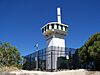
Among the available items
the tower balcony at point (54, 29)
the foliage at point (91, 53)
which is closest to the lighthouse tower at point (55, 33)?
the tower balcony at point (54, 29)

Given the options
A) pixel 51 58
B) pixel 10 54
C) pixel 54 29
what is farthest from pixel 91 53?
pixel 54 29

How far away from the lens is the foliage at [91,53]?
1996 cm

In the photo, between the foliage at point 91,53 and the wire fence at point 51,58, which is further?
the wire fence at point 51,58

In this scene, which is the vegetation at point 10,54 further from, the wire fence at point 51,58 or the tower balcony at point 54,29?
the tower balcony at point 54,29

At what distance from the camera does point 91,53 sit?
2008 centimetres

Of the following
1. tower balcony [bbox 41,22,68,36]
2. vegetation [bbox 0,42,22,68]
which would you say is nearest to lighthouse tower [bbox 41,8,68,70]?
tower balcony [bbox 41,22,68,36]

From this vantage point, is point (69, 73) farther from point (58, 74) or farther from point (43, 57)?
point (43, 57)

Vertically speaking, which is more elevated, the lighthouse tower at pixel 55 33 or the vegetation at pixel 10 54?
the lighthouse tower at pixel 55 33

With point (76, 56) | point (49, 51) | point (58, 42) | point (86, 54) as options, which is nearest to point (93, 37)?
point (86, 54)

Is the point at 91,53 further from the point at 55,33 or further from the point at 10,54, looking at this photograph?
the point at 55,33

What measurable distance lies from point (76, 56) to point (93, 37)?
138 inches

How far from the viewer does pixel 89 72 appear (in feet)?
63.2

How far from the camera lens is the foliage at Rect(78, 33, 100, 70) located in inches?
786

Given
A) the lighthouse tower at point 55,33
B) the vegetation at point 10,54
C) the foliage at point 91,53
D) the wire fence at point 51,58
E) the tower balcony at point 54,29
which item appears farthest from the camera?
the tower balcony at point 54,29
